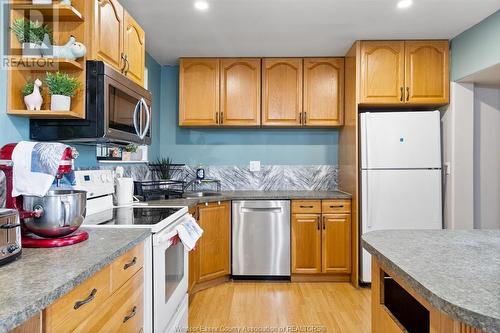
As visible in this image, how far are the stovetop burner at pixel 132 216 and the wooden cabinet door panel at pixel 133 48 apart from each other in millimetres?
889

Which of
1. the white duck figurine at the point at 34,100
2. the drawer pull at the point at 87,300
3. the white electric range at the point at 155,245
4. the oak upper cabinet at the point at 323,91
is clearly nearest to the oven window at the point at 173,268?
the white electric range at the point at 155,245

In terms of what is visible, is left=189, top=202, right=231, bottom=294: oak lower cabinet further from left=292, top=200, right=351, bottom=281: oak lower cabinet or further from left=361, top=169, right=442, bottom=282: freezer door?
left=361, top=169, right=442, bottom=282: freezer door

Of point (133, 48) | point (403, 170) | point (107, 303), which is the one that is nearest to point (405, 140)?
point (403, 170)

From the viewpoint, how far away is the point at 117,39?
1.97m

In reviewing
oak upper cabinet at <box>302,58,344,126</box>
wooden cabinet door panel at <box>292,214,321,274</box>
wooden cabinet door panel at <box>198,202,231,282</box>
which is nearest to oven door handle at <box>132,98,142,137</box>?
wooden cabinet door panel at <box>198,202,231,282</box>

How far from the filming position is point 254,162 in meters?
3.80

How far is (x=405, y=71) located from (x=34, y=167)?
306cm

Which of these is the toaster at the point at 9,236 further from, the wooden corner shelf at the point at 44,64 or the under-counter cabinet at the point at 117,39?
the under-counter cabinet at the point at 117,39

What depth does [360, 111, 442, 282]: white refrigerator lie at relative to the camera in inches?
118

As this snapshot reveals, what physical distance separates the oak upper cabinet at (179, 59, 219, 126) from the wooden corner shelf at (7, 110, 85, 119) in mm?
1864

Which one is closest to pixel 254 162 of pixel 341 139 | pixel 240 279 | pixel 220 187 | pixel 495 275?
pixel 220 187

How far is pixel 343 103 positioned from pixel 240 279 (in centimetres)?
209

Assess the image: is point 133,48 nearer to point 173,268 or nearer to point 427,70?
point 173,268

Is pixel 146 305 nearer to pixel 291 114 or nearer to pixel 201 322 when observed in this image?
pixel 201 322
